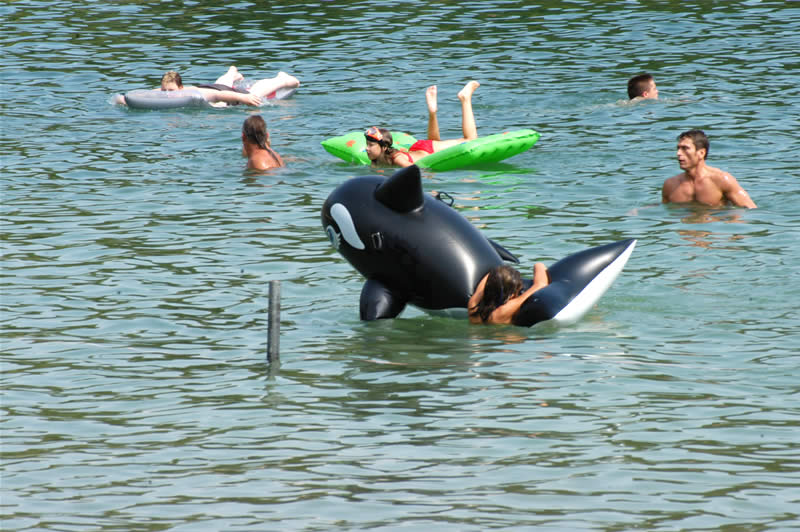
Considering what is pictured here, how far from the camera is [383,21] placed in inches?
1181

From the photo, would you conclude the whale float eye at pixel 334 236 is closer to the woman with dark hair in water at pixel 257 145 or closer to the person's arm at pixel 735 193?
the person's arm at pixel 735 193

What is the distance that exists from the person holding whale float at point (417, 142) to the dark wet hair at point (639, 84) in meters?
4.38

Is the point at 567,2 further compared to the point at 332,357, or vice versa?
the point at 567,2

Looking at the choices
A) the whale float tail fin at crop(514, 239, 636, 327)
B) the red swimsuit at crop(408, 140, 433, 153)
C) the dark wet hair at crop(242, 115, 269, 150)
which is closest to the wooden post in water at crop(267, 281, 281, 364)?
the whale float tail fin at crop(514, 239, 636, 327)

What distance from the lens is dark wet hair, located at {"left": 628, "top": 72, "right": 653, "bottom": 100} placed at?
1992 cm

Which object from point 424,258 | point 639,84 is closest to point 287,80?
point 639,84

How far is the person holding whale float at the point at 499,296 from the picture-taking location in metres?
9.57

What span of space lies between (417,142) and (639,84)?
507 cm

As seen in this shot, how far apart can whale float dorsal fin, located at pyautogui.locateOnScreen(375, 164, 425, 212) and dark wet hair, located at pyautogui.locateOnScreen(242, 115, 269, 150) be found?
648 cm

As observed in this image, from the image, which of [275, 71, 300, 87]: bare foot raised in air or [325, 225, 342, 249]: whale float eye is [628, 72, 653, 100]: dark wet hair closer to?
[275, 71, 300, 87]: bare foot raised in air

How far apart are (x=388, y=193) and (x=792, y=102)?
11730 millimetres

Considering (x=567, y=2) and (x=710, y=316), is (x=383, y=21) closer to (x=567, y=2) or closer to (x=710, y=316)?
(x=567, y=2)

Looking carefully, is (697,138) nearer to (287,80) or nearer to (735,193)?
(735,193)

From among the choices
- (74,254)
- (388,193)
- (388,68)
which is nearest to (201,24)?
(388,68)
